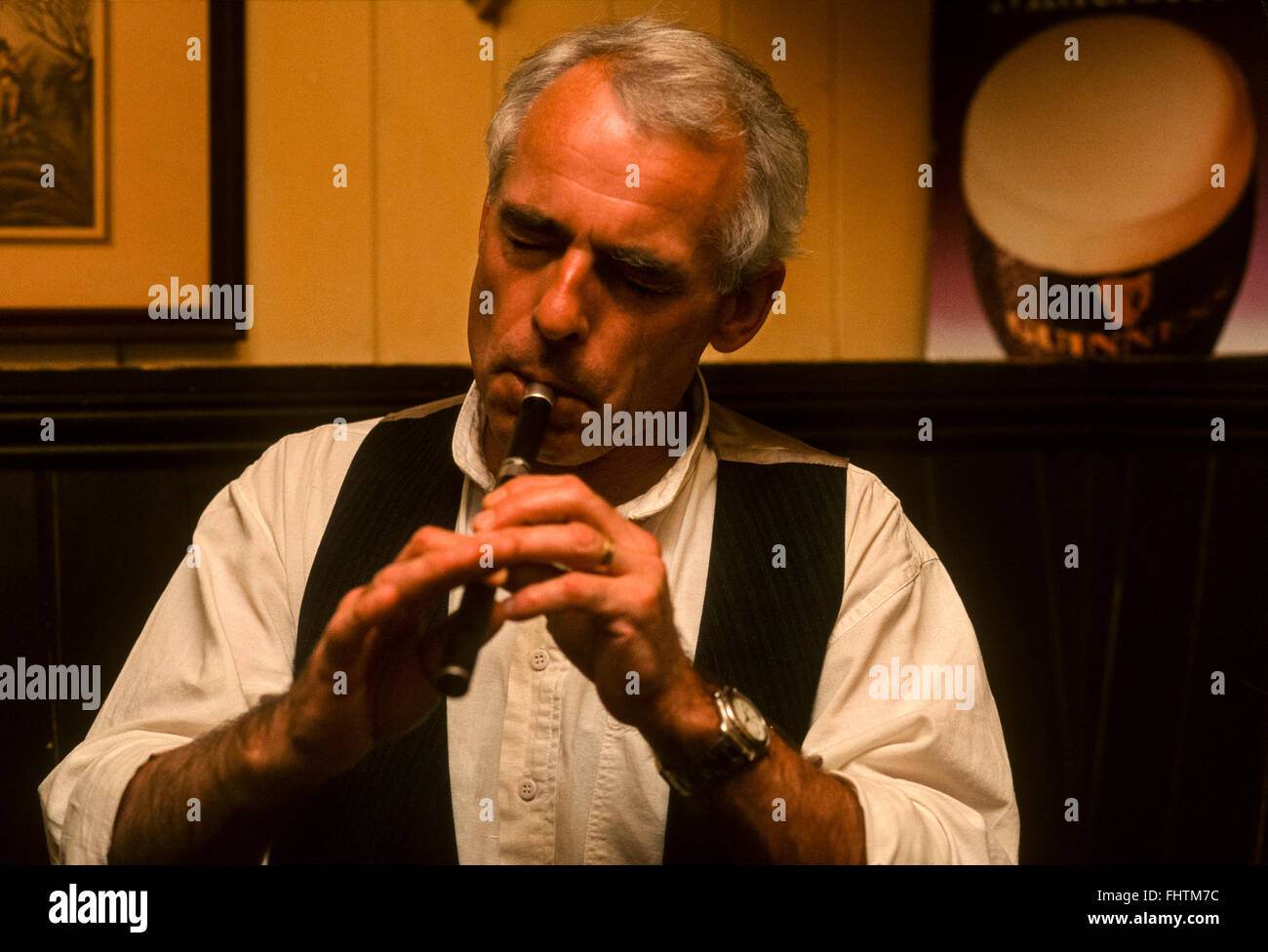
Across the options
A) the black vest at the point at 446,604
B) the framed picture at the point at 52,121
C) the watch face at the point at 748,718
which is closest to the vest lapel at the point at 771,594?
the black vest at the point at 446,604

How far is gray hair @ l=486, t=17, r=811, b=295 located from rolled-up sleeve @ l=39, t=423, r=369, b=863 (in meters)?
0.36

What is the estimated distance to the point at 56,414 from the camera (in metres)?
1.23

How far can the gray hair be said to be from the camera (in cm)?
99

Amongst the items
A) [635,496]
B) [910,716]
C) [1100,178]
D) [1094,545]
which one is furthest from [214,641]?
[1100,178]

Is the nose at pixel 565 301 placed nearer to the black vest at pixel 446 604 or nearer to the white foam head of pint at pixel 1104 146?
the black vest at pixel 446 604

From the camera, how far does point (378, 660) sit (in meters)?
0.82

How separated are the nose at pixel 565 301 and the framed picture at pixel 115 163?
0.51 metres

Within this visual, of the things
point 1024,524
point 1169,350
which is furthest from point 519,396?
point 1169,350

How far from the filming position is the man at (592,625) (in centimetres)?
87

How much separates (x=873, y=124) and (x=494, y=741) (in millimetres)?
870

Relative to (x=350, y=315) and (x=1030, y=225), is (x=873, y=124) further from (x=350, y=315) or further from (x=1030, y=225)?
(x=350, y=315)

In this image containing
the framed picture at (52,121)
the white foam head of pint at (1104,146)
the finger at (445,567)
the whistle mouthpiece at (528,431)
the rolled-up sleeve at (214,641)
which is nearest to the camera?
the finger at (445,567)

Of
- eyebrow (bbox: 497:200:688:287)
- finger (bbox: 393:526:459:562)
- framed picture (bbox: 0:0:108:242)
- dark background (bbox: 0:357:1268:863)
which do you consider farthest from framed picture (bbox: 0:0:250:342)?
finger (bbox: 393:526:459:562)

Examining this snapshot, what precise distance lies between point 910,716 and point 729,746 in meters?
0.21
